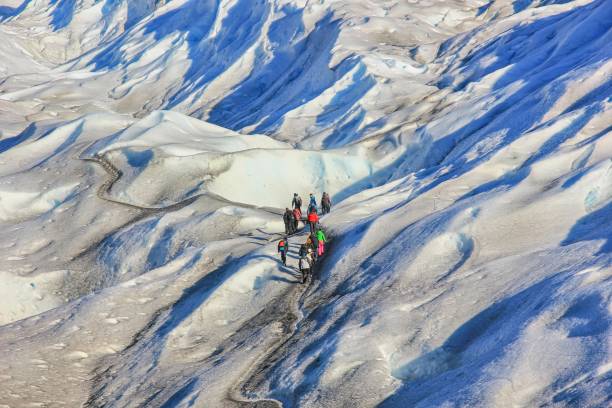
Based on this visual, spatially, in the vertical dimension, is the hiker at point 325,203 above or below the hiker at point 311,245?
below

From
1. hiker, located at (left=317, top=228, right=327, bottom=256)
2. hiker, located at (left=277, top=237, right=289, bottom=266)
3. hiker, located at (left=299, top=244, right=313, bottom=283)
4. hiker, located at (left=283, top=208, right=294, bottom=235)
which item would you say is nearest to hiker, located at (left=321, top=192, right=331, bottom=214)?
hiker, located at (left=283, top=208, right=294, bottom=235)

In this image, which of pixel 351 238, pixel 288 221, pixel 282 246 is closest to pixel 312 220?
pixel 351 238

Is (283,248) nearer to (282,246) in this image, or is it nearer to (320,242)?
(282,246)

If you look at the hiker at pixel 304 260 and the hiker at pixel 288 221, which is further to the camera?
the hiker at pixel 288 221

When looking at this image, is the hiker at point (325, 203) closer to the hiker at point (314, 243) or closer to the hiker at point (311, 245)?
the hiker at point (314, 243)

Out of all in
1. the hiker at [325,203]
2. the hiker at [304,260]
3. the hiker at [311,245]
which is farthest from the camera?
the hiker at [325,203]

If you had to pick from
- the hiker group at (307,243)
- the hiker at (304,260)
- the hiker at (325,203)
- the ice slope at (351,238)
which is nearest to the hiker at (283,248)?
the hiker group at (307,243)

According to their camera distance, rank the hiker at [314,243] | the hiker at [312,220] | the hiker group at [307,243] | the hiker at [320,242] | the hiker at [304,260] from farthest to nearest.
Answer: the hiker at [312,220] < the hiker at [320,242] < the hiker at [314,243] < the hiker group at [307,243] < the hiker at [304,260]

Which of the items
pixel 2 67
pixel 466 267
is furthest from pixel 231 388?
pixel 2 67
